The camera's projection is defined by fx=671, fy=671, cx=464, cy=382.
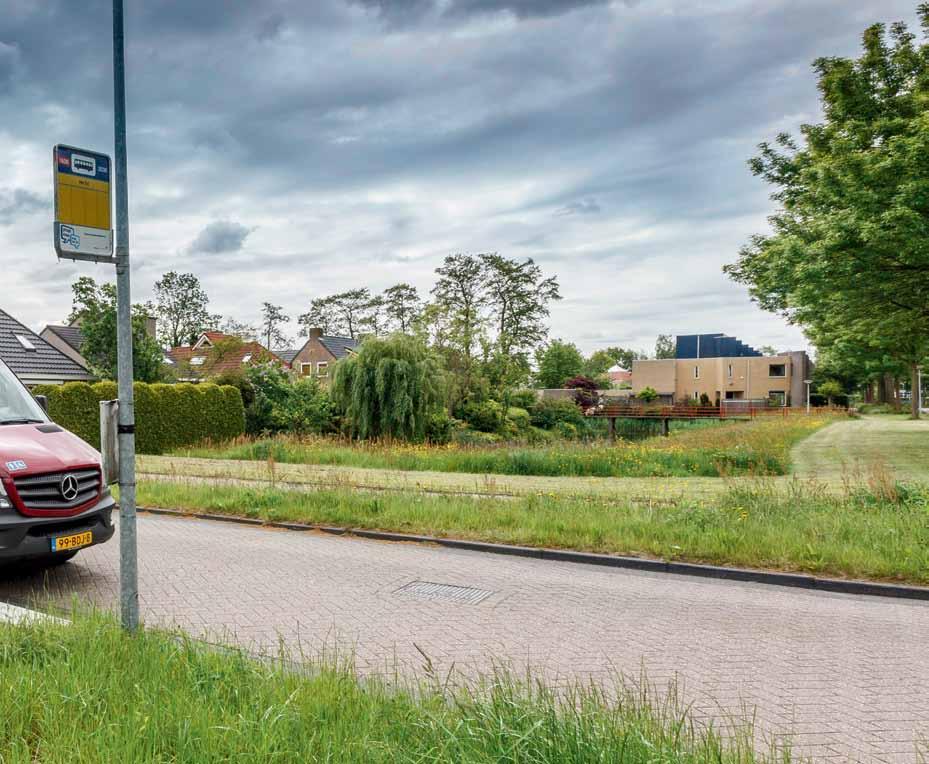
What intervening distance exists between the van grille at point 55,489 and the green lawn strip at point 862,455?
10.5 metres

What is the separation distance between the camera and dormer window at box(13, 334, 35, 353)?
2325 centimetres

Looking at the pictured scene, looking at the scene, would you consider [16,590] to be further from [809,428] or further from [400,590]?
[809,428]

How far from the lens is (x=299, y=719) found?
2916 millimetres

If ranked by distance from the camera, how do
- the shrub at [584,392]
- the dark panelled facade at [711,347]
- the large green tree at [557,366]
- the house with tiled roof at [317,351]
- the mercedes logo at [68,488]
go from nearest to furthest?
1. the mercedes logo at [68,488]
2. the shrub at [584,392]
3. the house with tiled roof at [317,351]
4. the large green tree at [557,366]
5. the dark panelled facade at [711,347]

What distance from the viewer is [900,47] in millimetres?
18297

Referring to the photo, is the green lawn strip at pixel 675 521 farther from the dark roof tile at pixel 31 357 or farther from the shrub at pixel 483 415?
the shrub at pixel 483 415

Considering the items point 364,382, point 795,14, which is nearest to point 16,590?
point 795,14

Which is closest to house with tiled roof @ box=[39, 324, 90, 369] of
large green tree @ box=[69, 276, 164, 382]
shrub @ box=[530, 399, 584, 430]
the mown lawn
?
large green tree @ box=[69, 276, 164, 382]

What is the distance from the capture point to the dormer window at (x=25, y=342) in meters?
23.2

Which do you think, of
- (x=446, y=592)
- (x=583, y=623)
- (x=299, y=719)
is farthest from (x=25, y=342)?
(x=299, y=719)

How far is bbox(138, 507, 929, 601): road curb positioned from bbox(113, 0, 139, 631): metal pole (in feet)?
14.3

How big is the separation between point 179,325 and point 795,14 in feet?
200

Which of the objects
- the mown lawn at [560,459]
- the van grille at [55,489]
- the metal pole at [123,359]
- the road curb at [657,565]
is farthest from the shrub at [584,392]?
the metal pole at [123,359]

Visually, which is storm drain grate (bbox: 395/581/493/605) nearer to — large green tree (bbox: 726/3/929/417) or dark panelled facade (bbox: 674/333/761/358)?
large green tree (bbox: 726/3/929/417)
